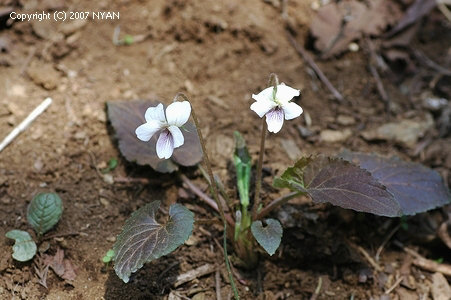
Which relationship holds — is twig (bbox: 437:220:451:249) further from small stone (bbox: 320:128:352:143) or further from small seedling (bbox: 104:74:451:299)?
small stone (bbox: 320:128:352:143)

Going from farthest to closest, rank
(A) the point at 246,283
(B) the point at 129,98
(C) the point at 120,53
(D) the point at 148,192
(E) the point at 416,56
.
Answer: (E) the point at 416,56 → (C) the point at 120,53 → (B) the point at 129,98 → (D) the point at 148,192 → (A) the point at 246,283

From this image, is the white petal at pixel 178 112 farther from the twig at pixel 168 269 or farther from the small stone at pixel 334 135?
the small stone at pixel 334 135

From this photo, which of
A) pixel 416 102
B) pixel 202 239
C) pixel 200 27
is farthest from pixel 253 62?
pixel 202 239

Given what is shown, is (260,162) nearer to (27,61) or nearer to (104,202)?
(104,202)

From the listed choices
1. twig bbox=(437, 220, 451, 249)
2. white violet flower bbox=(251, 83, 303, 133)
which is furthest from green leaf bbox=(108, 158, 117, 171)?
twig bbox=(437, 220, 451, 249)

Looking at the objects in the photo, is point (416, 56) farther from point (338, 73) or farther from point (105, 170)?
point (105, 170)

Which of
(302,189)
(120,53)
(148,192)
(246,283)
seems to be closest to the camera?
(302,189)

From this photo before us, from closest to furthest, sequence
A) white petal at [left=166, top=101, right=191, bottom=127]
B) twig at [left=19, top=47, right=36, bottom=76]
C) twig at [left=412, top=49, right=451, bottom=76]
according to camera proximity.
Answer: white petal at [left=166, top=101, right=191, bottom=127], twig at [left=19, top=47, right=36, bottom=76], twig at [left=412, top=49, right=451, bottom=76]
